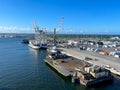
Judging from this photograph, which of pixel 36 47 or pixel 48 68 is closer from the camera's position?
pixel 48 68

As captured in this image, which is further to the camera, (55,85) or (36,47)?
(36,47)

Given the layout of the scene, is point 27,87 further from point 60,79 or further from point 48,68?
point 48,68

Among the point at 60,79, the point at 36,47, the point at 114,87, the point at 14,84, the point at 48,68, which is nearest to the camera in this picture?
the point at 114,87

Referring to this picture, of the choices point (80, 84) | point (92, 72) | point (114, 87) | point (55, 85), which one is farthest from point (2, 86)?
point (114, 87)

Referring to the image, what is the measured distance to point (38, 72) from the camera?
40844 millimetres

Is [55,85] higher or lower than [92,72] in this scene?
lower

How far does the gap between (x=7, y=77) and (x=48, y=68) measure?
12.0m

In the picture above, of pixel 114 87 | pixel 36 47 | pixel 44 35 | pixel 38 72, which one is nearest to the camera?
pixel 114 87

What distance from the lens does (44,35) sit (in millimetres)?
117438

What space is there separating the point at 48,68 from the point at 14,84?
14.1m

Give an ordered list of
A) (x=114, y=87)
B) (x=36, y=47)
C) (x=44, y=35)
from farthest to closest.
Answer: (x=44, y=35) < (x=36, y=47) < (x=114, y=87)

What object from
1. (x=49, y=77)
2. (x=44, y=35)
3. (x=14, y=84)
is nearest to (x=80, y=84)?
(x=49, y=77)

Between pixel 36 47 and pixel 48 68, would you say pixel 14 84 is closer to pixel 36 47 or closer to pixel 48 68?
pixel 48 68

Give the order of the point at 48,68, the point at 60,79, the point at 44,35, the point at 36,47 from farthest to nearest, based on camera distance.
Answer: the point at 44,35 < the point at 36,47 < the point at 48,68 < the point at 60,79
